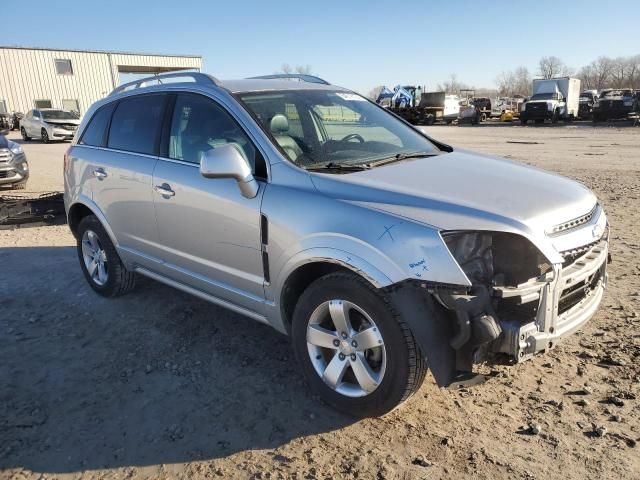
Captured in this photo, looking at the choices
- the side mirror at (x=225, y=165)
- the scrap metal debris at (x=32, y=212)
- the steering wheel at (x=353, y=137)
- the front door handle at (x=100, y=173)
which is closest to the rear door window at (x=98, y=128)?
the front door handle at (x=100, y=173)

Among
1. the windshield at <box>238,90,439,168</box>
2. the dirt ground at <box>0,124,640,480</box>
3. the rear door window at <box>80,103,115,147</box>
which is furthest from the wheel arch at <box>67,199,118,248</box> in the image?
the windshield at <box>238,90,439,168</box>

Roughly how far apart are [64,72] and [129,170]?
44939 millimetres

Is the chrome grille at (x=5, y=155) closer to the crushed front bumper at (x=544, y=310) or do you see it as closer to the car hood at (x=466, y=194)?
the car hood at (x=466, y=194)

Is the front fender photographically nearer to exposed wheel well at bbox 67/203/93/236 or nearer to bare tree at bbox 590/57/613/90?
exposed wheel well at bbox 67/203/93/236

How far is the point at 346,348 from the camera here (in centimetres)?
291

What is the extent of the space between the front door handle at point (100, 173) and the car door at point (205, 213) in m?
0.85

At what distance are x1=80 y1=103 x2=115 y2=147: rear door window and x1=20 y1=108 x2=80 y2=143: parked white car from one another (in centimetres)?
2075

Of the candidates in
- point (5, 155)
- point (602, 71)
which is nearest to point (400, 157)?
point (5, 155)

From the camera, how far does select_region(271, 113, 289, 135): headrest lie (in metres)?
3.44

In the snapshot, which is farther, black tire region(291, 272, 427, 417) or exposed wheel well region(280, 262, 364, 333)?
exposed wheel well region(280, 262, 364, 333)

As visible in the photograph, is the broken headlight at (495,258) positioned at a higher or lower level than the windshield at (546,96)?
lower

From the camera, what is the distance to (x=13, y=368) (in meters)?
3.66

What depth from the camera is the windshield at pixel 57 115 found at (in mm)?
24375

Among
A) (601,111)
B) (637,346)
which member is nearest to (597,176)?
(637,346)
